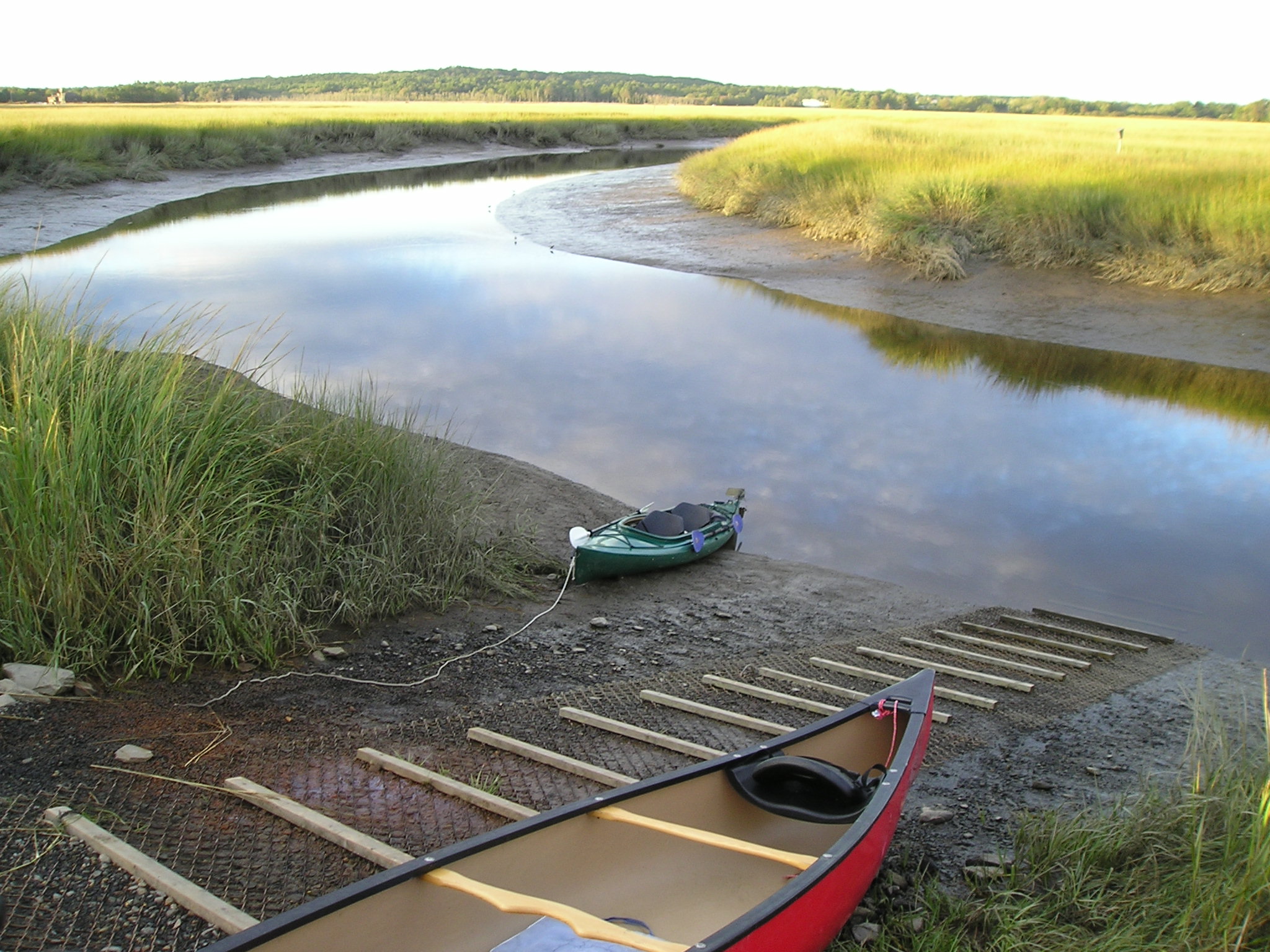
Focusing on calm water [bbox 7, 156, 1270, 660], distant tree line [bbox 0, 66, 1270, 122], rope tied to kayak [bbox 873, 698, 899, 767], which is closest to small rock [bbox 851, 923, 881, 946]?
rope tied to kayak [bbox 873, 698, 899, 767]

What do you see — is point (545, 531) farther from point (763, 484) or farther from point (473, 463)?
point (763, 484)

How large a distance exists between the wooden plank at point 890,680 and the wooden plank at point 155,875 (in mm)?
3287

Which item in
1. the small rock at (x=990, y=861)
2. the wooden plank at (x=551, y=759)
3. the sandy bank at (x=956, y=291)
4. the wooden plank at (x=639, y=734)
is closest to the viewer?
the small rock at (x=990, y=861)

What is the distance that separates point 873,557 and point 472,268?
13531 millimetres

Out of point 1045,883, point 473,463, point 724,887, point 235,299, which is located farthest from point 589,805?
point 235,299

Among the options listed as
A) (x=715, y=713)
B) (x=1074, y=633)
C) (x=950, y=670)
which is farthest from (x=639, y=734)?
(x=1074, y=633)

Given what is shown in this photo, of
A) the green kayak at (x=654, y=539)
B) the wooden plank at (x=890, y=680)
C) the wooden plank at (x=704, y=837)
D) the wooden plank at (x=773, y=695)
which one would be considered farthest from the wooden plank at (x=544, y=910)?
the green kayak at (x=654, y=539)

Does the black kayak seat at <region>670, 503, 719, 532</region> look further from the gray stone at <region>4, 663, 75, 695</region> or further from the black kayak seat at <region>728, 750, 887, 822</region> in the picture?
the gray stone at <region>4, 663, 75, 695</region>

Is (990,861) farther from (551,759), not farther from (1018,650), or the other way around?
(1018,650)

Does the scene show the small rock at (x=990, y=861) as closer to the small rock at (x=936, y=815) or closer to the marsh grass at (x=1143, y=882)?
the marsh grass at (x=1143, y=882)

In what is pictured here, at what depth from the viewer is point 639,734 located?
469 cm

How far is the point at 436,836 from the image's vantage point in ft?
12.6

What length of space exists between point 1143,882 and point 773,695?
7.10 ft

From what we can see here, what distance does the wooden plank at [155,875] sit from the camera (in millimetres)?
3102
